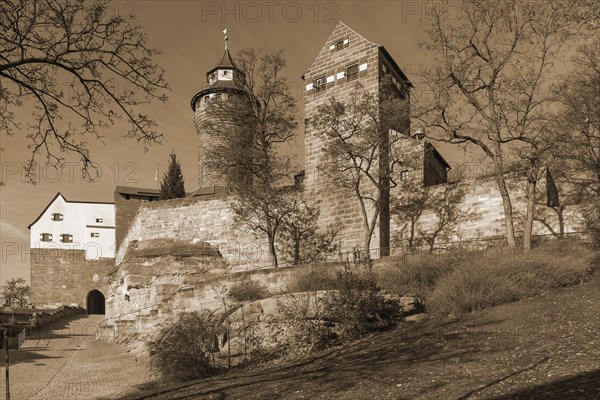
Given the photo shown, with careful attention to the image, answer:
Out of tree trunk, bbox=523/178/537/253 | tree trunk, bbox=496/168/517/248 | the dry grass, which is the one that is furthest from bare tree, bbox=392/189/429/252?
the dry grass

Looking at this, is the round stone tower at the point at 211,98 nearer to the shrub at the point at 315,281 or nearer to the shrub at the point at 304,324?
the shrub at the point at 315,281

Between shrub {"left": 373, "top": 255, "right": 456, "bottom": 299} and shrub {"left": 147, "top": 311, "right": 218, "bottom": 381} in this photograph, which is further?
shrub {"left": 373, "top": 255, "right": 456, "bottom": 299}

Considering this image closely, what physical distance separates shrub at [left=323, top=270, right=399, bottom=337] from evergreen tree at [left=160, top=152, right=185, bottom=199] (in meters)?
36.5

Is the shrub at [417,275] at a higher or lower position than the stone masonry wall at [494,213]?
lower

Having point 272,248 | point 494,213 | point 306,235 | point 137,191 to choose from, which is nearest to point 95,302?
point 137,191

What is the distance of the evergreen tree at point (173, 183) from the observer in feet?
162

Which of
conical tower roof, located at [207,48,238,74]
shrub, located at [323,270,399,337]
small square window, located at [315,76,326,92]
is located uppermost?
conical tower roof, located at [207,48,238,74]

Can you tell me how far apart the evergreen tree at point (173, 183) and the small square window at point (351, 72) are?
2615cm

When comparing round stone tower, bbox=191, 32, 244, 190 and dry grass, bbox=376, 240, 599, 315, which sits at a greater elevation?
round stone tower, bbox=191, 32, 244, 190

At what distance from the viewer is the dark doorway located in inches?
2054

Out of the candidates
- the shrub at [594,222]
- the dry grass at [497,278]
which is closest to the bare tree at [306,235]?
the dry grass at [497,278]

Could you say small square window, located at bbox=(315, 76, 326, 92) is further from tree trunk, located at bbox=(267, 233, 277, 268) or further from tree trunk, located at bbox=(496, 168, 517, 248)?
tree trunk, located at bbox=(496, 168, 517, 248)

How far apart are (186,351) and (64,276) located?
43561mm

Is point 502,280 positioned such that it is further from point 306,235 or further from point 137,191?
point 137,191
